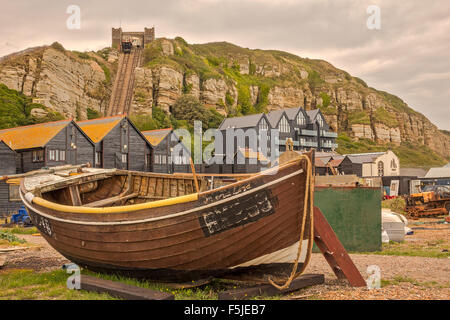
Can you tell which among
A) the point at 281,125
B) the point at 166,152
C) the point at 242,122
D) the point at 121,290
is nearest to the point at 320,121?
the point at 281,125

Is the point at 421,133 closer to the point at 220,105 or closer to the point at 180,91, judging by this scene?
the point at 220,105

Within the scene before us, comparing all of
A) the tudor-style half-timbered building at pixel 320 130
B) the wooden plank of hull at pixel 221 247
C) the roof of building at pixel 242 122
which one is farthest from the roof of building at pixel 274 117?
the wooden plank of hull at pixel 221 247

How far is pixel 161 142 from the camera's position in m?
49.7

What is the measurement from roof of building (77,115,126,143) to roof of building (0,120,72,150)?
487cm

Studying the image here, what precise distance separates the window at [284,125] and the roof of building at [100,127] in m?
43.5

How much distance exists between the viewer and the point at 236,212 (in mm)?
6293

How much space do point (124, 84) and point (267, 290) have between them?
93176 millimetres

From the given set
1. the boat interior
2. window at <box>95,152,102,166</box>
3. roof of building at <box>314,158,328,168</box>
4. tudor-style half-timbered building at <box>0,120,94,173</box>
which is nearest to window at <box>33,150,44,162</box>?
tudor-style half-timbered building at <box>0,120,94,173</box>

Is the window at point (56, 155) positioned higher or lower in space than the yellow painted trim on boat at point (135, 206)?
higher

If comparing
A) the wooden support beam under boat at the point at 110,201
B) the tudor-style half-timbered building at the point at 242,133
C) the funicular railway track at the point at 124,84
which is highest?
the funicular railway track at the point at 124,84

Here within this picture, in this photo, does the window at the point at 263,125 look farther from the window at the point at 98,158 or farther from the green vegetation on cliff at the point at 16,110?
the window at the point at 98,158

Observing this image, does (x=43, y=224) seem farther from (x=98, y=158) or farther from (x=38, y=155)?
(x=98, y=158)

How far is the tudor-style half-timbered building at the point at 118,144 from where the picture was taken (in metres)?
42.9

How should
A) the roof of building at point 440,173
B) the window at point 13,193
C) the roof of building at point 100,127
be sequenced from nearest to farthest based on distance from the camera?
the window at point 13,193 → the roof of building at point 100,127 → the roof of building at point 440,173
